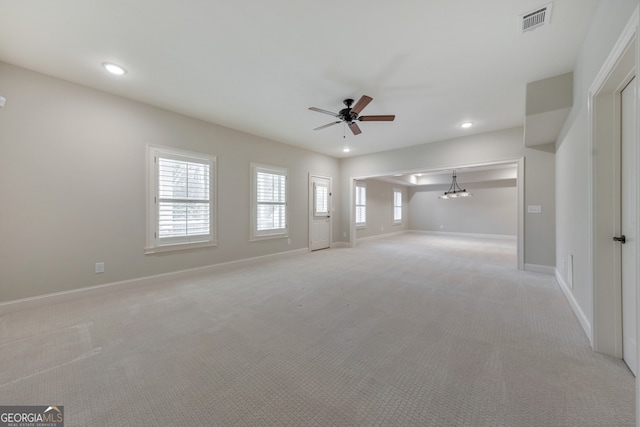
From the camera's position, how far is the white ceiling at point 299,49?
1.91m

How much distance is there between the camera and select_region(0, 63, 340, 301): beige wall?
2.62m

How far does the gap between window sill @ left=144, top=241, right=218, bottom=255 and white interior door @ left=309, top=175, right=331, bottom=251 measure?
2.72 meters

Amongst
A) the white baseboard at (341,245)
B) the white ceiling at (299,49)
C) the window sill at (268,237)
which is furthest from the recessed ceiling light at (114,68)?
the white baseboard at (341,245)

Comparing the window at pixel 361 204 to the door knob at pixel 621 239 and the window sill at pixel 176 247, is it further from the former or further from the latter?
the door knob at pixel 621 239

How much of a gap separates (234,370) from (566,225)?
4219 mm

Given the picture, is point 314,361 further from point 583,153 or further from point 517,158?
point 517,158

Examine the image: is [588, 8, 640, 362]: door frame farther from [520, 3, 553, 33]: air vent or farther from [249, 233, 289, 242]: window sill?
[249, 233, 289, 242]: window sill

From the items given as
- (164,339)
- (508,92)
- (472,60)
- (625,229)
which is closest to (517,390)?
(625,229)

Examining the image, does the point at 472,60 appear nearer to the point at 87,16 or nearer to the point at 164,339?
the point at 87,16

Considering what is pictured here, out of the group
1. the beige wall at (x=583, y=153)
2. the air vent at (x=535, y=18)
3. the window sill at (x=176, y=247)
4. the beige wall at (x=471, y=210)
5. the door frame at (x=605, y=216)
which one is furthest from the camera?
the beige wall at (x=471, y=210)

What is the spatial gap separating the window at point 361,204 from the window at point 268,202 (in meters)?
3.48

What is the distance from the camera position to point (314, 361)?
1770mm

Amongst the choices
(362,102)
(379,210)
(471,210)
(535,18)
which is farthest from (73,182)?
(471,210)

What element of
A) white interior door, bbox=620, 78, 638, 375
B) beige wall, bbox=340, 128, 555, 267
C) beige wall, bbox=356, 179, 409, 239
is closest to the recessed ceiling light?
white interior door, bbox=620, 78, 638, 375
